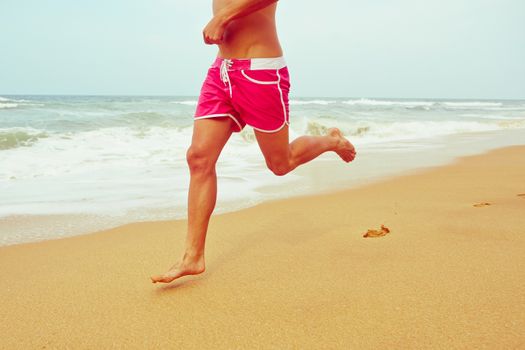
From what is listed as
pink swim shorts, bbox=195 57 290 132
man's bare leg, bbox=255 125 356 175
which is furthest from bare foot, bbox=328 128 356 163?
pink swim shorts, bbox=195 57 290 132

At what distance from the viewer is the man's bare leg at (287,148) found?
2.35 m

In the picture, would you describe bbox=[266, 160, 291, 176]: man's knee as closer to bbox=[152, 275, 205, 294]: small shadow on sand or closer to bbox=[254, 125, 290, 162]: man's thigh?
bbox=[254, 125, 290, 162]: man's thigh

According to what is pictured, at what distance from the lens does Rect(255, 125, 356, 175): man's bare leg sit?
2.35 m

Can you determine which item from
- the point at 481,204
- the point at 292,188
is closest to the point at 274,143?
the point at 481,204

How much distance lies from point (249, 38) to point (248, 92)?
0.25 m

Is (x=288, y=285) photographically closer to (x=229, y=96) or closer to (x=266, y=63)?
(x=229, y=96)

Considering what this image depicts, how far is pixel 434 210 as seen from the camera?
330cm

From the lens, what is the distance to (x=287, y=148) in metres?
2.47

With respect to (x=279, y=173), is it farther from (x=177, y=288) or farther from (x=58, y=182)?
(x=58, y=182)

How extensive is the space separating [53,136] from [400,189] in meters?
7.75

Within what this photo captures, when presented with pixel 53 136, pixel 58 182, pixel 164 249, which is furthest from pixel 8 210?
pixel 53 136

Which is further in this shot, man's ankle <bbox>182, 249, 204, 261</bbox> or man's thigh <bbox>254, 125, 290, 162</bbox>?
man's thigh <bbox>254, 125, 290, 162</bbox>

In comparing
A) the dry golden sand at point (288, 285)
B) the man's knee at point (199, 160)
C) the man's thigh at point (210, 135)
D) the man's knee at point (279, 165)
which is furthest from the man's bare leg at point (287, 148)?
the dry golden sand at point (288, 285)

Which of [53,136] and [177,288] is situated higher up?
[177,288]
